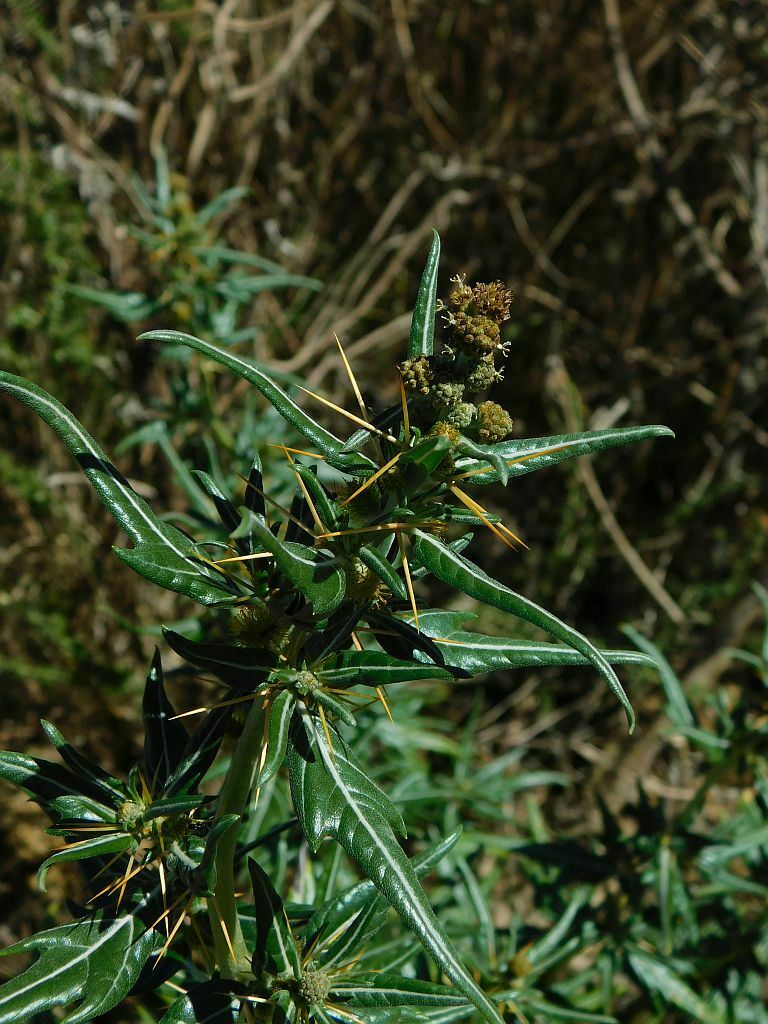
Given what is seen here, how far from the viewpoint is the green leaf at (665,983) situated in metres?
2.26

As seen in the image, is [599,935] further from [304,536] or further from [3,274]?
[3,274]

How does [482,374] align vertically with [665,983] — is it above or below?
above

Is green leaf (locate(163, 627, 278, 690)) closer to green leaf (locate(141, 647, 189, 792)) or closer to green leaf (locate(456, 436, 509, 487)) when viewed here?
green leaf (locate(141, 647, 189, 792))

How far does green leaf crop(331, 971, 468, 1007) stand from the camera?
1.32 metres

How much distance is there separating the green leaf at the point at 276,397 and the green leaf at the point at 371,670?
0.26 m

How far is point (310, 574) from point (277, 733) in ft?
0.68

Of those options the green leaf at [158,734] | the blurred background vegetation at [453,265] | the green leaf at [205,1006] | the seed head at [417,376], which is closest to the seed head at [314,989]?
the green leaf at [205,1006]

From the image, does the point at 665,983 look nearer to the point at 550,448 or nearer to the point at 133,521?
the point at 550,448

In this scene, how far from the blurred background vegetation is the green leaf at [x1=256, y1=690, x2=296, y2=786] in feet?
7.06

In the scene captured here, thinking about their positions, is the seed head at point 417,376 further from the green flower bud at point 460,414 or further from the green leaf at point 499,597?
the green leaf at point 499,597

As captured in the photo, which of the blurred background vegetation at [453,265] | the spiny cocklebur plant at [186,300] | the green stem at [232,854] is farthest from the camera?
the blurred background vegetation at [453,265]

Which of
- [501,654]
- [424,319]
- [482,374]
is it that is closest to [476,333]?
[482,374]

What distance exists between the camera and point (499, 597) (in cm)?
97

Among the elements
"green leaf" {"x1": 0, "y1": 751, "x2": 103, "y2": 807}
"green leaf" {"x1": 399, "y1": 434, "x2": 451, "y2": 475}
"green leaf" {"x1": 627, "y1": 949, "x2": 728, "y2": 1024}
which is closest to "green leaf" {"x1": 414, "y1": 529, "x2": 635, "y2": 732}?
"green leaf" {"x1": 399, "y1": 434, "x2": 451, "y2": 475}
